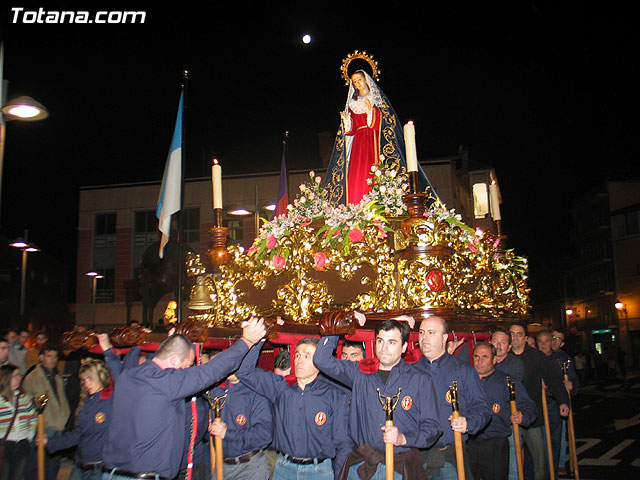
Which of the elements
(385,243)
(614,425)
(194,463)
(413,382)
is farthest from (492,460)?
(614,425)

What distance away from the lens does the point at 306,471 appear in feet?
15.3

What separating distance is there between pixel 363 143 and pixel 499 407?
3627mm

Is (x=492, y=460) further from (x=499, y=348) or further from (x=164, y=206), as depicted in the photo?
(x=164, y=206)

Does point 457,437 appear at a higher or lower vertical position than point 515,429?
higher

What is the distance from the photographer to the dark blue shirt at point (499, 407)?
19.3 ft

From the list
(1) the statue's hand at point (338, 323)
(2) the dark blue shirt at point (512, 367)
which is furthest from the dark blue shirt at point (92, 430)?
(2) the dark blue shirt at point (512, 367)

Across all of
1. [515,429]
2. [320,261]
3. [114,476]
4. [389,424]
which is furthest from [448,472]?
[114,476]

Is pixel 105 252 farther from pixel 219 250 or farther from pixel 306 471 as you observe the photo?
pixel 306 471

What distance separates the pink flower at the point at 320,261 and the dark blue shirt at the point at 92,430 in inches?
89.8

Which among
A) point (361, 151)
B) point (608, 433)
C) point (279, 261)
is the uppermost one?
point (361, 151)

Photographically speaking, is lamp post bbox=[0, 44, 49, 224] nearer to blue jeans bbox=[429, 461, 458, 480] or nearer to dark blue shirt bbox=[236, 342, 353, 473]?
dark blue shirt bbox=[236, 342, 353, 473]

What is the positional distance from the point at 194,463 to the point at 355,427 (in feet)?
5.83

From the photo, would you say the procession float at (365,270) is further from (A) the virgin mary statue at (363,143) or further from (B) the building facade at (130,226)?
(B) the building facade at (130,226)

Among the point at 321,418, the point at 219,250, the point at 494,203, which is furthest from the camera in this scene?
the point at 494,203
